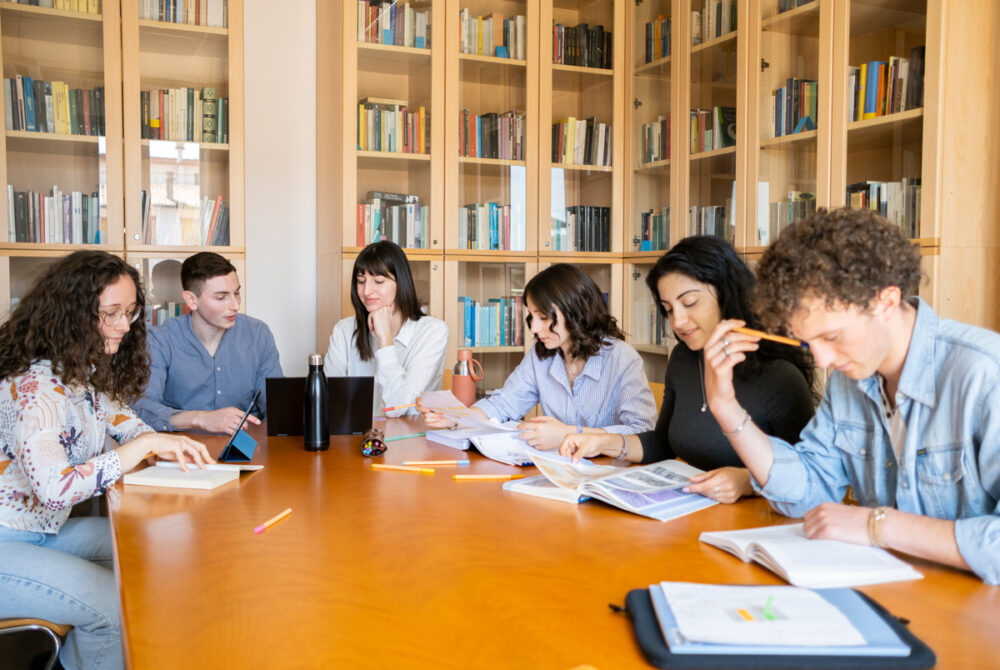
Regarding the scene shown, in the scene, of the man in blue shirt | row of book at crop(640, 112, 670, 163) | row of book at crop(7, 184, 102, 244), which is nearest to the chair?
the man in blue shirt

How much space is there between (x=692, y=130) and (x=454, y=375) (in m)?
1.70

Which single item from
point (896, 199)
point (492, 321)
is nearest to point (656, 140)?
point (492, 321)

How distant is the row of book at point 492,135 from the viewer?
421 centimetres

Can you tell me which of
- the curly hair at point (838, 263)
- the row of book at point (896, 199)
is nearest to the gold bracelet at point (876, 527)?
the curly hair at point (838, 263)

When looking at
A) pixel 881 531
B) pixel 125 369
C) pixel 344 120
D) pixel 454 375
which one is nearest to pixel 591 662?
Answer: pixel 881 531

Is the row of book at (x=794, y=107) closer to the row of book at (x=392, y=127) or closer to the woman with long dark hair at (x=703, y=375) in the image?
the woman with long dark hair at (x=703, y=375)

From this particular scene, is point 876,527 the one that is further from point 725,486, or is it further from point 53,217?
point 53,217

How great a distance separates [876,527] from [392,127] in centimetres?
329

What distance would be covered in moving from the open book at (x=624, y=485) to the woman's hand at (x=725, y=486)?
17 millimetres

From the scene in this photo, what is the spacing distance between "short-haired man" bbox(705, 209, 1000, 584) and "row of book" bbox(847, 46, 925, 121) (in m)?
1.76

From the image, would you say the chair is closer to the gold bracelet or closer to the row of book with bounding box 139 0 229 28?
the gold bracelet

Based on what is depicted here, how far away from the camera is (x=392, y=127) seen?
161 inches

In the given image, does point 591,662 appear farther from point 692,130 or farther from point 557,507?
point 692,130

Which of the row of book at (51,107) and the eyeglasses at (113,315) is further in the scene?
the row of book at (51,107)
